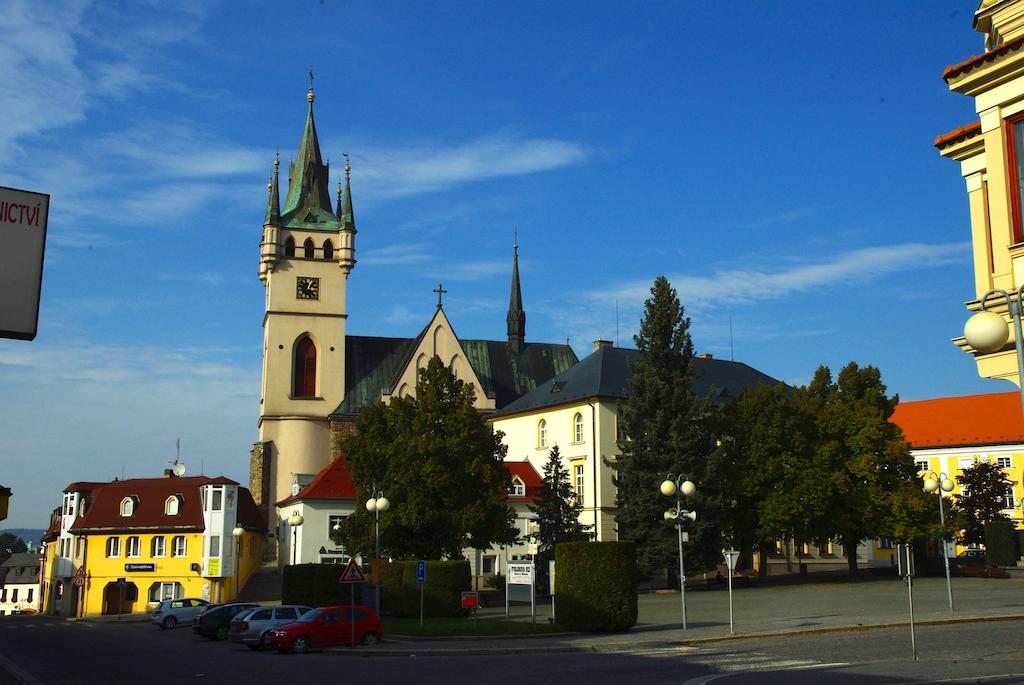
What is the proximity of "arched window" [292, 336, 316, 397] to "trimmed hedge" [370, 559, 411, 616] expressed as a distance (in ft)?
140

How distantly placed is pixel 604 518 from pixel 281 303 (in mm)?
34048

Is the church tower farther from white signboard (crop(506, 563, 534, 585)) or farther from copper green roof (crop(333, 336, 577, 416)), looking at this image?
white signboard (crop(506, 563, 534, 585))

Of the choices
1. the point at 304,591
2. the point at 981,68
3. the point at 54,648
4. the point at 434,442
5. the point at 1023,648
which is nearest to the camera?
the point at 981,68

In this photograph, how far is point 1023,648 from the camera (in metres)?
22.4

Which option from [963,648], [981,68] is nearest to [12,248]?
[981,68]

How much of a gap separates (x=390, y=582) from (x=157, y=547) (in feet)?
100

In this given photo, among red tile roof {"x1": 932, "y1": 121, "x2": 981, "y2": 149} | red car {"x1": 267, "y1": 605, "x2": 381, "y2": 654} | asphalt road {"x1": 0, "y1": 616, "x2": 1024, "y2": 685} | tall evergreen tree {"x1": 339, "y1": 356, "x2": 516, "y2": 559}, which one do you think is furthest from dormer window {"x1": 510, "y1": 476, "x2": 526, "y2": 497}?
red tile roof {"x1": 932, "y1": 121, "x2": 981, "y2": 149}

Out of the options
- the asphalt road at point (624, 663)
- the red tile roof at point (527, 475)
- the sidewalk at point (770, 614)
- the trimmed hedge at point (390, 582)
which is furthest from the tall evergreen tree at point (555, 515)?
the asphalt road at point (624, 663)

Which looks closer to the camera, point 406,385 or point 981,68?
point 981,68

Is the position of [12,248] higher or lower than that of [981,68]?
lower

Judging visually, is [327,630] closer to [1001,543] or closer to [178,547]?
[1001,543]

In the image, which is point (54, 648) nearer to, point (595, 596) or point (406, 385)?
point (595, 596)

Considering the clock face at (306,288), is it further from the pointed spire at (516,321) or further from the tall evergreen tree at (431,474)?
the tall evergreen tree at (431,474)

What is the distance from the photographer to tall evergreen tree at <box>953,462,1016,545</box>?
68812 mm
